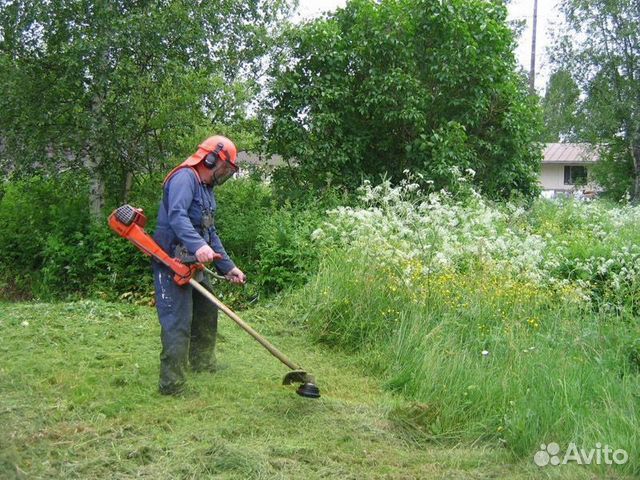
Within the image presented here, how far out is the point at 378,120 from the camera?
11141 millimetres

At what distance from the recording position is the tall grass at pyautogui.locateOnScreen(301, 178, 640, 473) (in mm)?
4160

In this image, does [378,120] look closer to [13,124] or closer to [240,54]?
[240,54]

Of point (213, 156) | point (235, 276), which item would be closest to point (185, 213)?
point (213, 156)

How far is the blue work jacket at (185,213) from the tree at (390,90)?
578 cm

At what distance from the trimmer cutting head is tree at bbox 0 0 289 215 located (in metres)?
5.23

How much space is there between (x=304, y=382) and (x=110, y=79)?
5504mm

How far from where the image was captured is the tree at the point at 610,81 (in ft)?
72.5

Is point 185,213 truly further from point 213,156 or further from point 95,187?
point 95,187

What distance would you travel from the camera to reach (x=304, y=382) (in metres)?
4.58

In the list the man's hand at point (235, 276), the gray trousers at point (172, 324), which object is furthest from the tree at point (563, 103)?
the gray trousers at point (172, 324)

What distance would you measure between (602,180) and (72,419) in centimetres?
2297

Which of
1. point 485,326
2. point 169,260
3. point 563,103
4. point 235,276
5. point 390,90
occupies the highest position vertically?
point 563,103

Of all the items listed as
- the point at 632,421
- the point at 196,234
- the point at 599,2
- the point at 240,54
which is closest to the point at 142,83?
the point at 240,54

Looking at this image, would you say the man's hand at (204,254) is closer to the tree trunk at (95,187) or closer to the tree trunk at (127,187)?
the tree trunk at (95,187)
